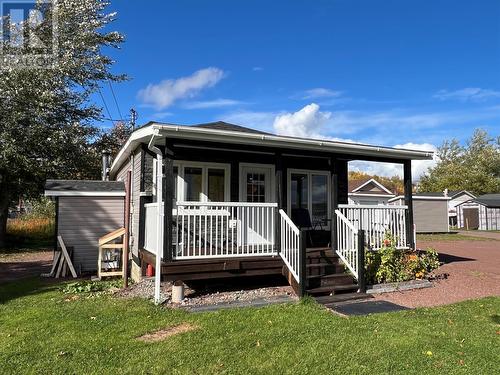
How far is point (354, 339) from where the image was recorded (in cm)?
508

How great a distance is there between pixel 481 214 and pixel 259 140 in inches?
1400

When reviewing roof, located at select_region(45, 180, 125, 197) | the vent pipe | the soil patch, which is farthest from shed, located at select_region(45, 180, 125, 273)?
the soil patch

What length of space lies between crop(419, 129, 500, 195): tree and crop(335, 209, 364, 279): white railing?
47003 mm

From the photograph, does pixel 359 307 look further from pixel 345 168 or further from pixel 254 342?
pixel 345 168

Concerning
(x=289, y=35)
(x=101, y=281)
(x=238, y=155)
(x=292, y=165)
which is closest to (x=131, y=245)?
(x=101, y=281)

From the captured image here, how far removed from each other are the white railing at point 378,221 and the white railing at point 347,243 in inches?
14.8

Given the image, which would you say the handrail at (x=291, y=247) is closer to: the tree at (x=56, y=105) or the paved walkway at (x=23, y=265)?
the paved walkway at (x=23, y=265)

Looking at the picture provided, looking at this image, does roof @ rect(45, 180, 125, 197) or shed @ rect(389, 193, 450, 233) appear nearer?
roof @ rect(45, 180, 125, 197)

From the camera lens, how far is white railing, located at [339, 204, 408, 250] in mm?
9312

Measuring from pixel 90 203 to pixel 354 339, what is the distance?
936cm

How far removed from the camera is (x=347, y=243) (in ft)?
28.1

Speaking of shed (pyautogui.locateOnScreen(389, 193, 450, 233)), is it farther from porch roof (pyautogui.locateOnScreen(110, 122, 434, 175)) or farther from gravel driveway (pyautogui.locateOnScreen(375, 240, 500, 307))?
porch roof (pyautogui.locateOnScreen(110, 122, 434, 175))

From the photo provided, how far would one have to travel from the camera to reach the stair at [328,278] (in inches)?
299

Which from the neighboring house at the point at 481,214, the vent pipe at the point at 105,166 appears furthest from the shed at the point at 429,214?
the vent pipe at the point at 105,166
